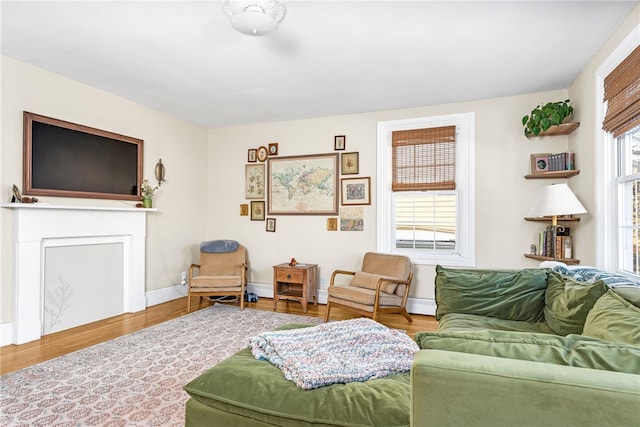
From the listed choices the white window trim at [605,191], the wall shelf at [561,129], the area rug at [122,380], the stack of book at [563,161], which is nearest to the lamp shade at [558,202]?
the white window trim at [605,191]


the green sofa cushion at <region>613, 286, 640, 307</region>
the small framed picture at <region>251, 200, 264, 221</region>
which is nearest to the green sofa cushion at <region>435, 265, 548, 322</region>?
the green sofa cushion at <region>613, 286, 640, 307</region>

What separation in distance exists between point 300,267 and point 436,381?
3.48 meters

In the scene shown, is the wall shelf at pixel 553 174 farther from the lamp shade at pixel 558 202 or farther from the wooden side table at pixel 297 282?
the wooden side table at pixel 297 282

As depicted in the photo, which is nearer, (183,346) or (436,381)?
(436,381)

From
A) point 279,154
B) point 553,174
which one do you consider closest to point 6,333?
point 279,154

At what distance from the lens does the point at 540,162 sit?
11.9 ft

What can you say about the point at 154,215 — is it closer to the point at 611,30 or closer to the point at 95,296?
the point at 95,296

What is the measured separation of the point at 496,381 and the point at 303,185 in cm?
405

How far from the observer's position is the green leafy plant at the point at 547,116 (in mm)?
3275

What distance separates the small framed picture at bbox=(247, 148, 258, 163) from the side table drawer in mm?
1728

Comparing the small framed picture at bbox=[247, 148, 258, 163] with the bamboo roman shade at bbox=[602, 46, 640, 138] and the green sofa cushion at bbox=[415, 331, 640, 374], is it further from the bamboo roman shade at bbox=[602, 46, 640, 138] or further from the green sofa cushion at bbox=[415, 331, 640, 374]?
the green sofa cushion at bbox=[415, 331, 640, 374]

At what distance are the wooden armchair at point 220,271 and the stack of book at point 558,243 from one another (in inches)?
132

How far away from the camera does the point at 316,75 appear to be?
3.28 metres

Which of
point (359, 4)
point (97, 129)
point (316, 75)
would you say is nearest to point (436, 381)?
point (359, 4)
